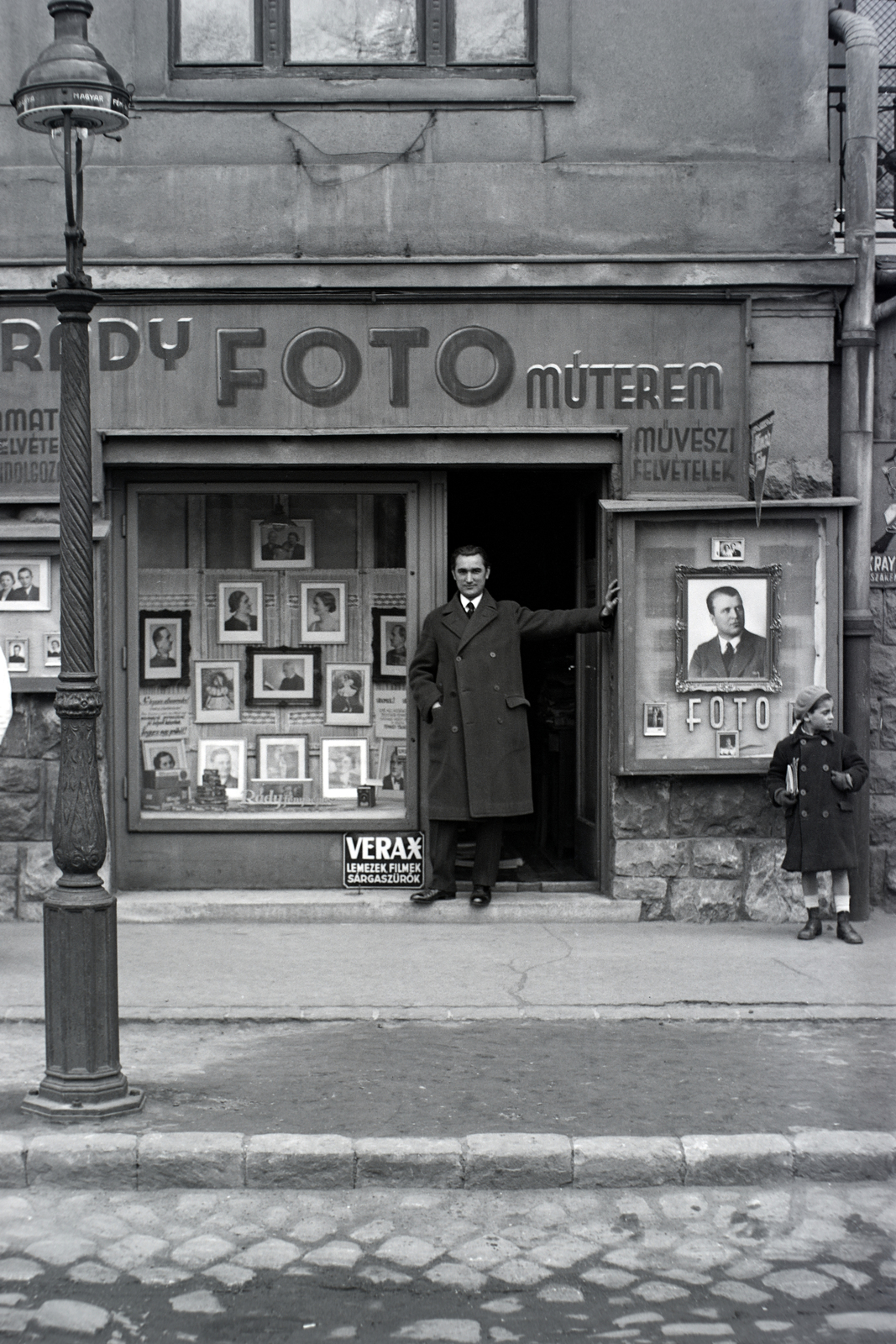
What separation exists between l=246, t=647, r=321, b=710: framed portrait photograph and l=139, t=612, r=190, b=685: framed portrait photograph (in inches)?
17.0

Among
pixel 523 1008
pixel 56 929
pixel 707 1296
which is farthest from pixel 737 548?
pixel 707 1296

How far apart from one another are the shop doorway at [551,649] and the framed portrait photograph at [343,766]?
1110mm

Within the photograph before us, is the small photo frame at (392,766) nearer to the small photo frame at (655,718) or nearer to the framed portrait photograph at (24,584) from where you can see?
the small photo frame at (655,718)

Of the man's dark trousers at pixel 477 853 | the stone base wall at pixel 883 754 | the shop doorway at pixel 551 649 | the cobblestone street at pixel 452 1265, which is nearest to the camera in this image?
the cobblestone street at pixel 452 1265

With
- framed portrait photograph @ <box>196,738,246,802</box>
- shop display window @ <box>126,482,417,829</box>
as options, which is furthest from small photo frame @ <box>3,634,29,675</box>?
framed portrait photograph @ <box>196,738,246,802</box>

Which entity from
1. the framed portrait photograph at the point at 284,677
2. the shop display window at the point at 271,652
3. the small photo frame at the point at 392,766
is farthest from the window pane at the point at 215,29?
the small photo frame at the point at 392,766

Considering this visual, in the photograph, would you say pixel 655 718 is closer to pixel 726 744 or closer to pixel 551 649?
pixel 726 744

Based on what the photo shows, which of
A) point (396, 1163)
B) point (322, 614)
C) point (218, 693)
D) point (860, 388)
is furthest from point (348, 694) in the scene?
point (396, 1163)

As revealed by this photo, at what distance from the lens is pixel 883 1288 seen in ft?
14.6

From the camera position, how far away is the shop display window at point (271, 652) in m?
9.93

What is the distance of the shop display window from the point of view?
32.6ft

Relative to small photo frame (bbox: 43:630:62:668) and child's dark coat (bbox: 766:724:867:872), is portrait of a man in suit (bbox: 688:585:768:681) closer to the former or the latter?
child's dark coat (bbox: 766:724:867:872)

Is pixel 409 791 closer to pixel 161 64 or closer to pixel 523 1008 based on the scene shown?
pixel 523 1008

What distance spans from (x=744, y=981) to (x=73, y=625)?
159 inches
